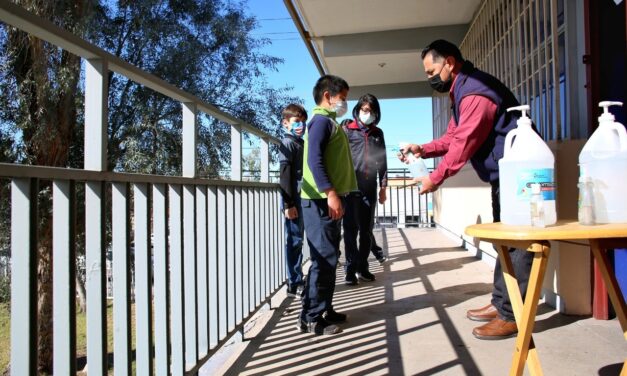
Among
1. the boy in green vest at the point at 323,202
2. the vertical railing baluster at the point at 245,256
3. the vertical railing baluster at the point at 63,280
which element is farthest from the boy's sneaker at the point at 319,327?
the vertical railing baluster at the point at 63,280

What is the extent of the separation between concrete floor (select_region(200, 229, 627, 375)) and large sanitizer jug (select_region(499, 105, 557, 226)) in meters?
0.89

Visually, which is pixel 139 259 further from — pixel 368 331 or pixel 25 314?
pixel 368 331

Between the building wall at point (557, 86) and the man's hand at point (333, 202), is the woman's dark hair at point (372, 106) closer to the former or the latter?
the building wall at point (557, 86)

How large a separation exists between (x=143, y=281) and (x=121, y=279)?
0.61ft

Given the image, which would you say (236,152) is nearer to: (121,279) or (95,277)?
(121,279)

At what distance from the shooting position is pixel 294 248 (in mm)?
3959

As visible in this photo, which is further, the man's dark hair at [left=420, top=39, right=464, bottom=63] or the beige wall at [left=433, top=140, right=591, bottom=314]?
the beige wall at [left=433, top=140, right=591, bottom=314]

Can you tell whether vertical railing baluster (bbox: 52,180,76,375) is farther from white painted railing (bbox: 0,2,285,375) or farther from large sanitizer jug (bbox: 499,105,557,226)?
large sanitizer jug (bbox: 499,105,557,226)

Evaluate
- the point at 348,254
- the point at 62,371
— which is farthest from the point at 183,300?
the point at 348,254

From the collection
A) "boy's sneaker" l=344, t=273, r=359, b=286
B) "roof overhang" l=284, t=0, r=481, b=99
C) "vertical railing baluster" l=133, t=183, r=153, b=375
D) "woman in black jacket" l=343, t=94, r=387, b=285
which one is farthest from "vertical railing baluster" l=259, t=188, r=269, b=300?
"roof overhang" l=284, t=0, r=481, b=99

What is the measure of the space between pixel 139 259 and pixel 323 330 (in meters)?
1.44

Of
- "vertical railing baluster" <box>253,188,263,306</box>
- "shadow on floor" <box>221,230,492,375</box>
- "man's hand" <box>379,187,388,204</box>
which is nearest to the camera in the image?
"shadow on floor" <box>221,230,492,375</box>

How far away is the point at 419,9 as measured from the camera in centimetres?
597

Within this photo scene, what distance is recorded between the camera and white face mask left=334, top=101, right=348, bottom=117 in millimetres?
3061
